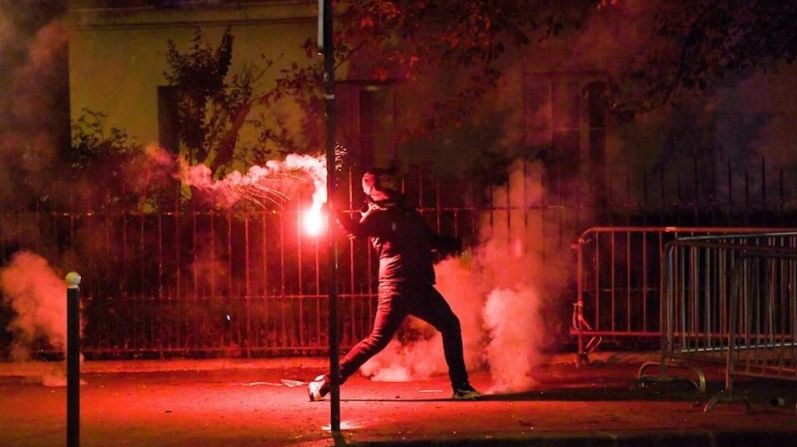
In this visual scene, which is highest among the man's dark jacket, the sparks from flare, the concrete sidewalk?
the sparks from flare

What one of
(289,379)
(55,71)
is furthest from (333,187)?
(55,71)

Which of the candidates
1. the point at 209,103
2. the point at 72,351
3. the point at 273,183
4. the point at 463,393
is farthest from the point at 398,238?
the point at 209,103

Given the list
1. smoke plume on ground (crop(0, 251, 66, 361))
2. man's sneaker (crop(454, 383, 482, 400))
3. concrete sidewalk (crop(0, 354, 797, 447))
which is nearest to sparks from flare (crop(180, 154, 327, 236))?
concrete sidewalk (crop(0, 354, 797, 447))

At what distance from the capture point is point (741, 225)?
1203 centimetres

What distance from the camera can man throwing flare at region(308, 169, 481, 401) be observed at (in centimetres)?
912

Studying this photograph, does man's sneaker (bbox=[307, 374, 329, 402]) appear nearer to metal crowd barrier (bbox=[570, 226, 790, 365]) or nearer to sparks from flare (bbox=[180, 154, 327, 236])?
sparks from flare (bbox=[180, 154, 327, 236])

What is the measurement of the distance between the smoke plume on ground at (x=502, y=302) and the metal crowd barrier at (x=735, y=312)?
4.13 feet

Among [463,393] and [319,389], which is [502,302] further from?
[319,389]

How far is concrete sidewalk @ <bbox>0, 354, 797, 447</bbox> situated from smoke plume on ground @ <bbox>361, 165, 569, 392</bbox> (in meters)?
0.22

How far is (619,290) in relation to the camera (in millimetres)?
11852

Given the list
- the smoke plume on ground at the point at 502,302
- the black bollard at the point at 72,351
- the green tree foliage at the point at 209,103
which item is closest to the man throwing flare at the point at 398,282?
the smoke plume on ground at the point at 502,302

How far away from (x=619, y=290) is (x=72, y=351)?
6129 millimetres

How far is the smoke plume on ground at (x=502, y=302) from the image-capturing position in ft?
34.8

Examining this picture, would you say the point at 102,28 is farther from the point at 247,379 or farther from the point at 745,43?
the point at 745,43
